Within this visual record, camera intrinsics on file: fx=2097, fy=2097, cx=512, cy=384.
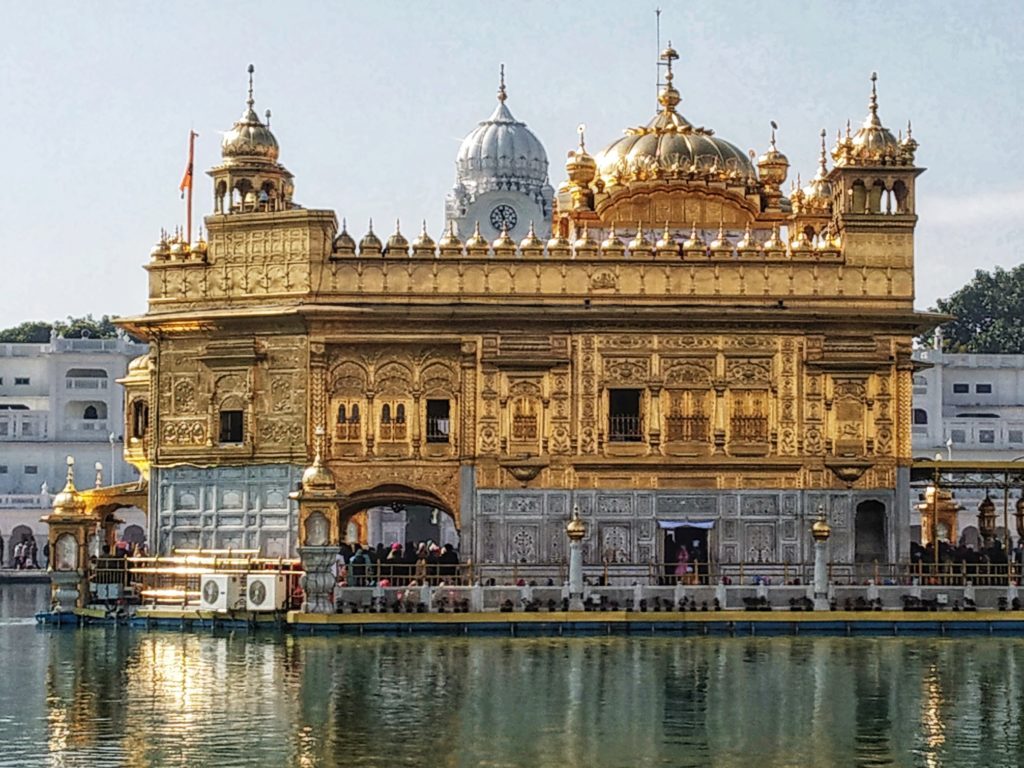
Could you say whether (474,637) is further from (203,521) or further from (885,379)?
(885,379)

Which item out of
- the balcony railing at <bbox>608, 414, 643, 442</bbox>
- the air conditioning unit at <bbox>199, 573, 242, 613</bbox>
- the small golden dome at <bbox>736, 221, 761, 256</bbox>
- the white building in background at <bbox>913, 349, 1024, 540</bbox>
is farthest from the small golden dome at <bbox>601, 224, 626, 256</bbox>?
the white building in background at <bbox>913, 349, 1024, 540</bbox>

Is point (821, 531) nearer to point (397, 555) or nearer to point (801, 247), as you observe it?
point (801, 247)

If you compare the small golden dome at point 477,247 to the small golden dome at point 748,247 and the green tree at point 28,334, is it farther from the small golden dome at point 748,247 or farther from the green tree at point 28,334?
the green tree at point 28,334

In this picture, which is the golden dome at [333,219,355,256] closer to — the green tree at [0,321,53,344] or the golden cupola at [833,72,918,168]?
the golden cupola at [833,72,918,168]

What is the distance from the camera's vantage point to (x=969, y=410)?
84.3 m

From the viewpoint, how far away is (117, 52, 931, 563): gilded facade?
130 ft

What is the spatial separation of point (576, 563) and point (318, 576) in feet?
14.6

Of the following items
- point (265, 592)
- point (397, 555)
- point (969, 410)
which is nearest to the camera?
point (265, 592)

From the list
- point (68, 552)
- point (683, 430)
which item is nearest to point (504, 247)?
point (683, 430)

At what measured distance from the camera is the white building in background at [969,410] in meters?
78.4

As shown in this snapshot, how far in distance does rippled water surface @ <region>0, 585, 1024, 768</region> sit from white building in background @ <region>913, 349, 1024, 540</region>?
4285 cm

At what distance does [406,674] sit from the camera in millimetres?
29453

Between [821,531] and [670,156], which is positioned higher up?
[670,156]

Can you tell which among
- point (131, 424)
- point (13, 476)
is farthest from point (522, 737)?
point (13, 476)
